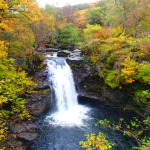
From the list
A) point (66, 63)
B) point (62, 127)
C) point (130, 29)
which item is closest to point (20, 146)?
point (62, 127)

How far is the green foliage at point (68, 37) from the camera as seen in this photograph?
25094mm

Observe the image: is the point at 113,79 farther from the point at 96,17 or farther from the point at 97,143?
the point at 96,17

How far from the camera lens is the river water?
9875mm

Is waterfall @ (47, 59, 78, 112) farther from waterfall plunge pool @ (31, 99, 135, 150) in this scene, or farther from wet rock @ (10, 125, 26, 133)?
wet rock @ (10, 125, 26, 133)

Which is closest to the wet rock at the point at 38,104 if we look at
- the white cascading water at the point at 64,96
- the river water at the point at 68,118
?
the river water at the point at 68,118

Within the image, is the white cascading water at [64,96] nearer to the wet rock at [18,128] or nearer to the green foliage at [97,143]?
the wet rock at [18,128]

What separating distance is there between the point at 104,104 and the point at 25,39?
424 inches

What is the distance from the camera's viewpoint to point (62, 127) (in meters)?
11.7

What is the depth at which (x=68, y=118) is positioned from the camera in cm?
1341

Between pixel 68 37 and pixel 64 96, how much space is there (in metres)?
13.9

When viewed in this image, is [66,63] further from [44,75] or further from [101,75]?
[101,75]

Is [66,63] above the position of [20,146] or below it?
above

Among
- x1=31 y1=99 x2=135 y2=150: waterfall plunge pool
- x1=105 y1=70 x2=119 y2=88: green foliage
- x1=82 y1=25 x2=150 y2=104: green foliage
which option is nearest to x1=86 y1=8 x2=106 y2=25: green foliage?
x1=82 y1=25 x2=150 y2=104: green foliage

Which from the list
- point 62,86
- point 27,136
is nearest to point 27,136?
point 27,136
